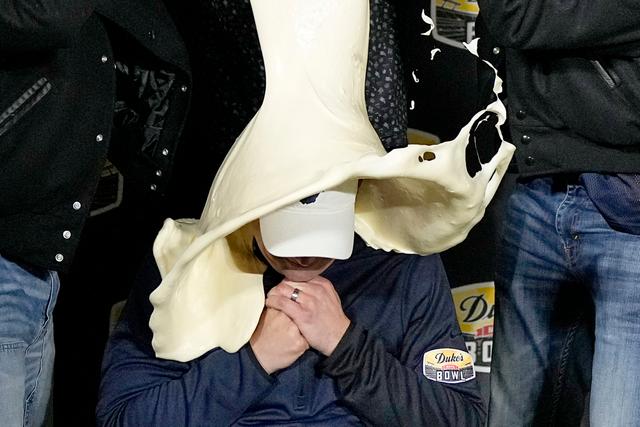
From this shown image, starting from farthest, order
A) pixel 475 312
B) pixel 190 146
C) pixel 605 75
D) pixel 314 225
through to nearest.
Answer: pixel 475 312 → pixel 190 146 → pixel 605 75 → pixel 314 225

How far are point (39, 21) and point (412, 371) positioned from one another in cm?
62

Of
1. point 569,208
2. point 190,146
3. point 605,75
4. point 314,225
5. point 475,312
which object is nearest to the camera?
point 314,225

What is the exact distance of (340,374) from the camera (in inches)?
54.2

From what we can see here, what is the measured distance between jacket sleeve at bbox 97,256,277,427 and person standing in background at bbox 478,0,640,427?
1.64 ft

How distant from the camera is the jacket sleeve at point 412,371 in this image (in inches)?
54.2

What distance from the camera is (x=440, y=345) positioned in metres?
1.45

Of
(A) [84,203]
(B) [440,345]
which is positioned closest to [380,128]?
(B) [440,345]

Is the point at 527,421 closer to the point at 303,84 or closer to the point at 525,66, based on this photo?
the point at 525,66

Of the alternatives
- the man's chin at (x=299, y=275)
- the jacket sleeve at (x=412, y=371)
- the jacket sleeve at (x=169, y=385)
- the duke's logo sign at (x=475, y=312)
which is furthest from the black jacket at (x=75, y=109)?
the duke's logo sign at (x=475, y=312)

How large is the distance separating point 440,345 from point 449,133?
24.6 inches

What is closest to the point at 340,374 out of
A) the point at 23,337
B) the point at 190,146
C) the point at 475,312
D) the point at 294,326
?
the point at 294,326

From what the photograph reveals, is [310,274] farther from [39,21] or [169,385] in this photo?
[39,21]

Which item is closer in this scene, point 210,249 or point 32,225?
point 210,249

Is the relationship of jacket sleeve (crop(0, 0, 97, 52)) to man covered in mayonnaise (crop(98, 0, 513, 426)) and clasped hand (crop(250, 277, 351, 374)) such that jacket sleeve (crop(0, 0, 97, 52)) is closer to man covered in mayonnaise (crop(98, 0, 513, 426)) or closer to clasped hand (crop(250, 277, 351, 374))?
man covered in mayonnaise (crop(98, 0, 513, 426))
